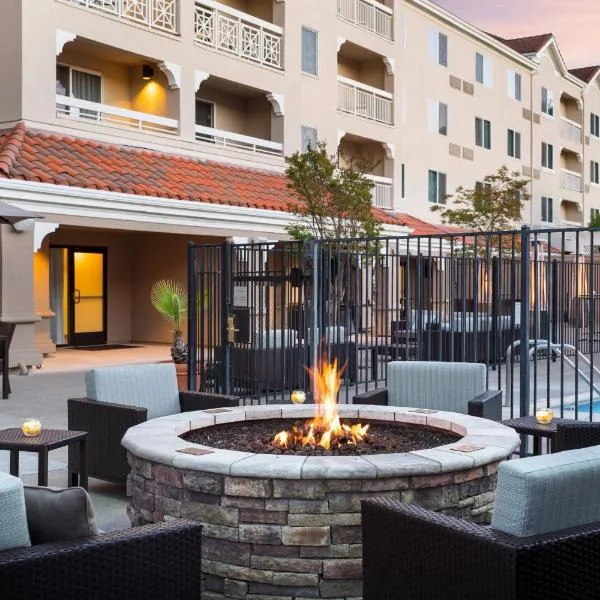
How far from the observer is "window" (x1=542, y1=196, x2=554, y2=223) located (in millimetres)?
40250

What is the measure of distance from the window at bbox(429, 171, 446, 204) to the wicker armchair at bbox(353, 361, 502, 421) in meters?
24.6

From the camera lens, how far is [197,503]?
487 cm

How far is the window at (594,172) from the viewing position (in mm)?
46438

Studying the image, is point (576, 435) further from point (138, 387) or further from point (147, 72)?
point (147, 72)

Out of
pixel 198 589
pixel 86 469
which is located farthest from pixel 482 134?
pixel 198 589

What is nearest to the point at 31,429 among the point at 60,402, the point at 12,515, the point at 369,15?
the point at 12,515

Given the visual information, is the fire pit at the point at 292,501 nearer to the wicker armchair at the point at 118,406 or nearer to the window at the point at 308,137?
the wicker armchair at the point at 118,406

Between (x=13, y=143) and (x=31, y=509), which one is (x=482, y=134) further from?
(x=31, y=509)

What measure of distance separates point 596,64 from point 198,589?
159 ft

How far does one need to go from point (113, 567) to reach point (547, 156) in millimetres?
39907

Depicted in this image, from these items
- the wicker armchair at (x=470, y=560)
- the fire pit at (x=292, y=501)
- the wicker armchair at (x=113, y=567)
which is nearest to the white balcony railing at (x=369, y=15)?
the fire pit at (x=292, y=501)

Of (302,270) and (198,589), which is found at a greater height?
(302,270)

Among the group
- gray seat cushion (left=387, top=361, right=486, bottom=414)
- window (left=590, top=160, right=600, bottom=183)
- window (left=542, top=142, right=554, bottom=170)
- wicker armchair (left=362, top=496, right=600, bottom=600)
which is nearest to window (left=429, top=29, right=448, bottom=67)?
window (left=542, top=142, right=554, bottom=170)

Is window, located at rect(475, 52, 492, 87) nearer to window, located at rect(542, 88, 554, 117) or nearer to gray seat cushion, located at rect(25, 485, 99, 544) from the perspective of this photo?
window, located at rect(542, 88, 554, 117)
